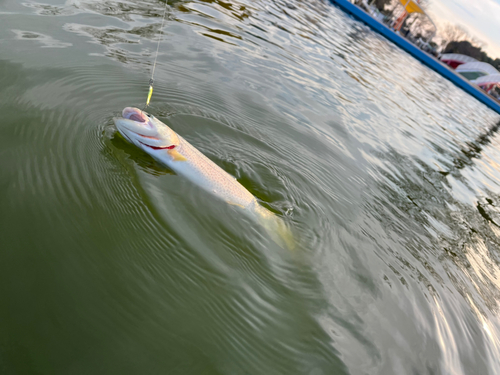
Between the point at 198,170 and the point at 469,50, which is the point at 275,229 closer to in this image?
the point at 198,170

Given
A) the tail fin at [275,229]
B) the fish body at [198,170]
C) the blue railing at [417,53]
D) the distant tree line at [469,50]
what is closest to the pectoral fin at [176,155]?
the fish body at [198,170]

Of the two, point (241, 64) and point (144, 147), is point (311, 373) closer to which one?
point (144, 147)

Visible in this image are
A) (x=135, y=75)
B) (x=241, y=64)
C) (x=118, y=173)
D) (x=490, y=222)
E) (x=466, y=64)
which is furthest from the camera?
(x=466, y=64)

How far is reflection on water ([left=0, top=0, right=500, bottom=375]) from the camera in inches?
91.0

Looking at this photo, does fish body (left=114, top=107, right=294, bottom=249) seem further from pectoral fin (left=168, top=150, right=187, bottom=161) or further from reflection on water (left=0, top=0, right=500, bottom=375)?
reflection on water (left=0, top=0, right=500, bottom=375)

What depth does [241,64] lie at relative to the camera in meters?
7.46

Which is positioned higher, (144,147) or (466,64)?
(466,64)

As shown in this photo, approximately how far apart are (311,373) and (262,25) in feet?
38.9

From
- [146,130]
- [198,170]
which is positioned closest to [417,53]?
[198,170]

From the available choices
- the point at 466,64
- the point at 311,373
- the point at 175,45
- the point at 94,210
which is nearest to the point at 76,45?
the point at 175,45

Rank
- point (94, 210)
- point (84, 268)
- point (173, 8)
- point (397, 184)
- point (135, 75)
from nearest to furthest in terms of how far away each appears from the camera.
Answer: point (84, 268), point (94, 210), point (135, 75), point (397, 184), point (173, 8)

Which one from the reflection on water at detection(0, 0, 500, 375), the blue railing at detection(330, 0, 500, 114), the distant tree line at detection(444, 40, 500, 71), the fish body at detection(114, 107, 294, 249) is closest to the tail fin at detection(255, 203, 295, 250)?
the fish body at detection(114, 107, 294, 249)

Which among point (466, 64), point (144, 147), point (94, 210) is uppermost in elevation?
point (466, 64)

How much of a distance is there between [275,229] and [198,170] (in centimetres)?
113
